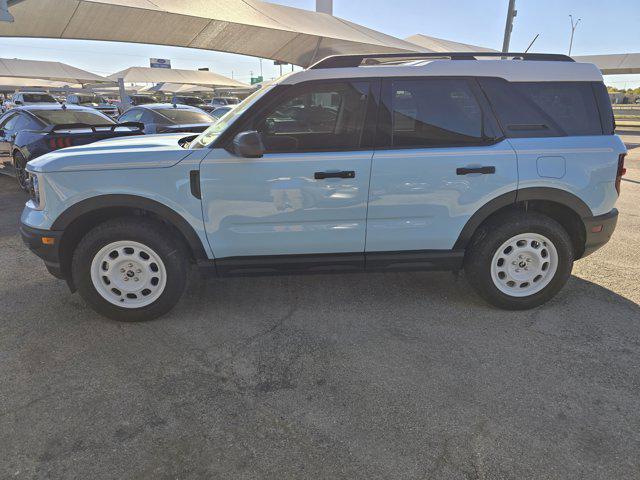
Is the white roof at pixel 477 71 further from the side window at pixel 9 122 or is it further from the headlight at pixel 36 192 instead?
the side window at pixel 9 122

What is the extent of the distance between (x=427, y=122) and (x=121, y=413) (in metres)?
2.83

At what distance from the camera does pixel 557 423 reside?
2393 millimetres

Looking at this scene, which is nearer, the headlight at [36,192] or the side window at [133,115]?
the headlight at [36,192]

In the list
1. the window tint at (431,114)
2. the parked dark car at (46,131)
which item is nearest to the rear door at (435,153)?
the window tint at (431,114)

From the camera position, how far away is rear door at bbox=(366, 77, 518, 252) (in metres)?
3.26

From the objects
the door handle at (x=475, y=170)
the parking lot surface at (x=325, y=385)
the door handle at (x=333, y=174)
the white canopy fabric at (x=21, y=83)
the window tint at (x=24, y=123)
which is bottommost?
the parking lot surface at (x=325, y=385)

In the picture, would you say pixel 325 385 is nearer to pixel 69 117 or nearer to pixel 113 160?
pixel 113 160

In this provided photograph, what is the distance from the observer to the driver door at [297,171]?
3.18m

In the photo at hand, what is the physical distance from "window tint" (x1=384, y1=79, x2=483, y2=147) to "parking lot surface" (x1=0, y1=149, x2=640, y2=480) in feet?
4.69

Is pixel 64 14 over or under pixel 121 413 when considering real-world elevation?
over

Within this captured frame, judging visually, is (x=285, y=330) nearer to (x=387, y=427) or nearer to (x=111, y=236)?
(x=387, y=427)

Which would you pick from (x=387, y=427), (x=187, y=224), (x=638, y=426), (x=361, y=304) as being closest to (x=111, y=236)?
(x=187, y=224)

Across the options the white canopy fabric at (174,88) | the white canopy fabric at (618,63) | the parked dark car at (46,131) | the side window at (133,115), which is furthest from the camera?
the white canopy fabric at (174,88)

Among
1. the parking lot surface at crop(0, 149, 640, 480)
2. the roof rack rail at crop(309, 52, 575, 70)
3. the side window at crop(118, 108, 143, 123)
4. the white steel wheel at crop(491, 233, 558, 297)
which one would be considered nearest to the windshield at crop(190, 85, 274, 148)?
the roof rack rail at crop(309, 52, 575, 70)
